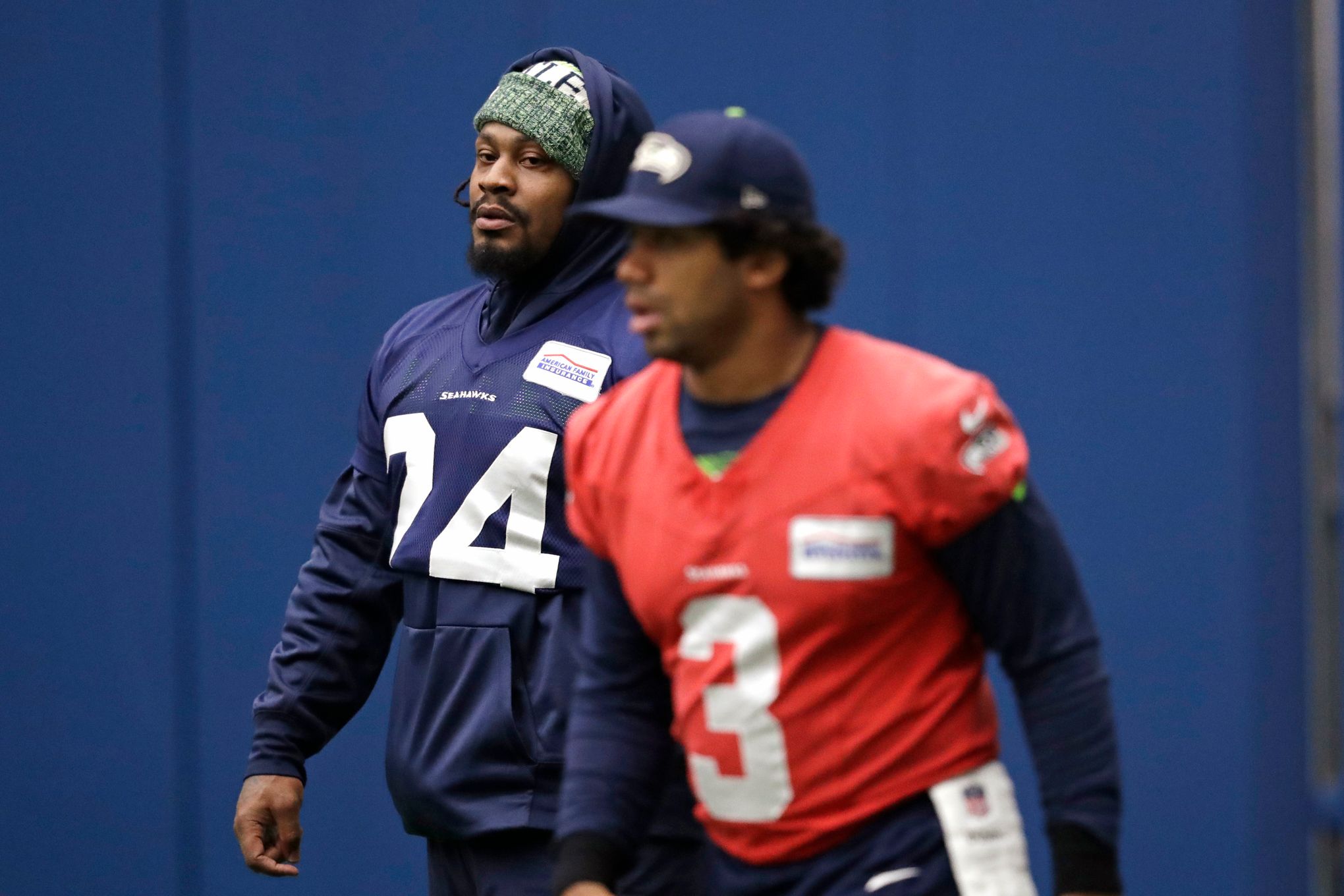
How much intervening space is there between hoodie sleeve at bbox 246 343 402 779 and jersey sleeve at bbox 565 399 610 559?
0.74 m

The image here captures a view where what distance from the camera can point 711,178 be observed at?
1.95 metres

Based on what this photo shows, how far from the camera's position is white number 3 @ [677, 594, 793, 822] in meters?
1.89

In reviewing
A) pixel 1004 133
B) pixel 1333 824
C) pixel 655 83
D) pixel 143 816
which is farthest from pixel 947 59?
pixel 143 816

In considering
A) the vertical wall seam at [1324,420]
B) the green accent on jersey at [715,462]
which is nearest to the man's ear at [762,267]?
the green accent on jersey at [715,462]

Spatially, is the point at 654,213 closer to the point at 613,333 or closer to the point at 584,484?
the point at 584,484

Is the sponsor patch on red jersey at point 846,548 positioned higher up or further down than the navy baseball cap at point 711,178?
further down

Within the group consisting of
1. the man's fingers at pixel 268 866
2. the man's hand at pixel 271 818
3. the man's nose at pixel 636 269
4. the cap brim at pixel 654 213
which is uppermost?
the cap brim at pixel 654 213

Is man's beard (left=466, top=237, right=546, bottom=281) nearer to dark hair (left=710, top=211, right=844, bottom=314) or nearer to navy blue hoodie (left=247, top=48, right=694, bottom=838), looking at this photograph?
navy blue hoodie (left=247, top=48, right=694, bottom=838)

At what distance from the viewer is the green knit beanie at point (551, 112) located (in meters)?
2.72

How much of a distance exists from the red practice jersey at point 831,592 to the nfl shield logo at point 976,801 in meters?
0.03

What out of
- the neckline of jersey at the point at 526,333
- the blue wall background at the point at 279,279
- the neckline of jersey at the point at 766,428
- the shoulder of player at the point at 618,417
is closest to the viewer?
the neckline of jersey at the point at 766,428

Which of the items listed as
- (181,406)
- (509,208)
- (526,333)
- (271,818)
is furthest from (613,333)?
(181,406)

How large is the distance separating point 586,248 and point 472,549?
54 centimetres

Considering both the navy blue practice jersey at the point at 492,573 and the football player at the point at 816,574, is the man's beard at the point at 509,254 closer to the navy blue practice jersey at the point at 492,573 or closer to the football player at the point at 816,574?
the navy blue practice jersey at the point at 492,573
